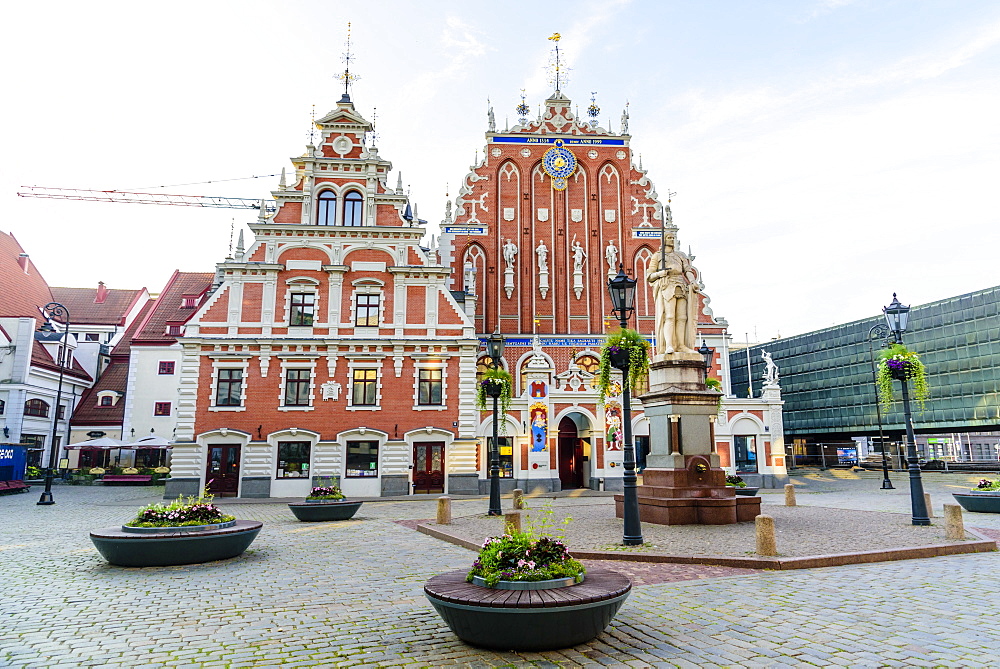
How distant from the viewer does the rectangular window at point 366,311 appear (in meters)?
32.1

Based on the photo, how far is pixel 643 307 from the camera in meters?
40.6

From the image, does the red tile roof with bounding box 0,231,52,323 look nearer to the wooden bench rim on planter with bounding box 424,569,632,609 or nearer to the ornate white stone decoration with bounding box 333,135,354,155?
the ornate white stone decoration with bounding box 333,135,354,155

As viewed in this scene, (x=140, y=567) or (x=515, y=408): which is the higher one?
(x=515, y=408)

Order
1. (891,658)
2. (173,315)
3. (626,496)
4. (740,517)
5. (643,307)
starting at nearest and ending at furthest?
(891,658) → (626,496) → (740,517) → (643,307) → (173,315)

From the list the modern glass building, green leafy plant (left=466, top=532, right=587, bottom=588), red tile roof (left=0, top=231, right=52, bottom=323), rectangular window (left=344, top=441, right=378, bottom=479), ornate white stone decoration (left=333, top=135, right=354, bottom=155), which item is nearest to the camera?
green leafy plant (left=466, top=532, right=587, bottom=588)

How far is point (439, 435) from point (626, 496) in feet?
65.2

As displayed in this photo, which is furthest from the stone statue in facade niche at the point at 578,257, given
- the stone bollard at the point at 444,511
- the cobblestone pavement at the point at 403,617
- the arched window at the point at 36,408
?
the arched window at the point at 36,408

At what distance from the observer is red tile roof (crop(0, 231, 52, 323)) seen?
45719 millimetres

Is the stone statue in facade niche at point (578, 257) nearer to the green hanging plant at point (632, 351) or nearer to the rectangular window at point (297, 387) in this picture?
the rectangular window at point (297, 387)

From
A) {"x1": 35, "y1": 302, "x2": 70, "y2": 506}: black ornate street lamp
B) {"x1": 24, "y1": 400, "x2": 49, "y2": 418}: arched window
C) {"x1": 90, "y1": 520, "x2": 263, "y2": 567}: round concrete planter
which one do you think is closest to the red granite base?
{"x1": 90, "y1": 520, "x2": 263, "y2": 567}: round concrete planter

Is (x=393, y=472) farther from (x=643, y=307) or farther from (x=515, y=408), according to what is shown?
(x=643, y=307)

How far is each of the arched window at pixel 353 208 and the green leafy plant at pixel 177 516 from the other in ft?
72.8

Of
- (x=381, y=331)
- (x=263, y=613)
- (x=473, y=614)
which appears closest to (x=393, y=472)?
(x=381, y=331)

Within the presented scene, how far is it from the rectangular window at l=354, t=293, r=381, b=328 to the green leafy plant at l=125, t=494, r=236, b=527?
19693mm
